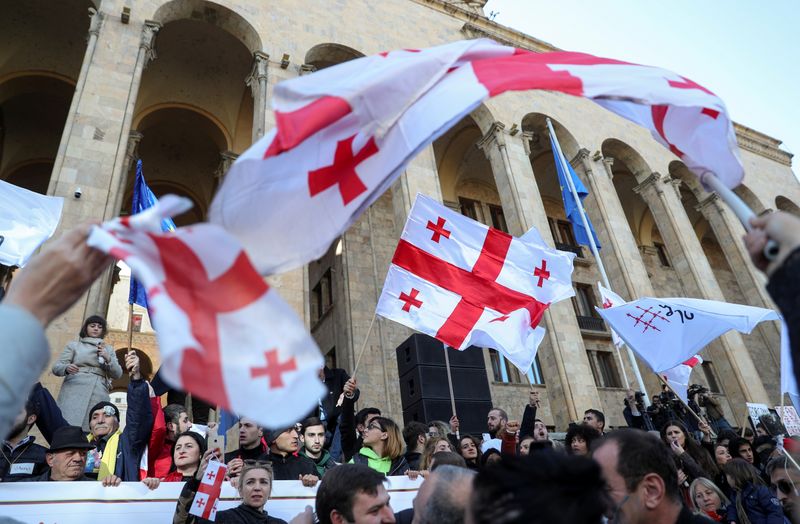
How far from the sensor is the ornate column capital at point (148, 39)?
463 inches

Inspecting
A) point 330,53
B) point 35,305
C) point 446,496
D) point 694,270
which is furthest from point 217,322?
point 694,270

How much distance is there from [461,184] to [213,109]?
968 cm

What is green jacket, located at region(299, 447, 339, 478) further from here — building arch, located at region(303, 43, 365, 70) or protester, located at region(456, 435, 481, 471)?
building arch, located at region(303, 43, 365, 70)

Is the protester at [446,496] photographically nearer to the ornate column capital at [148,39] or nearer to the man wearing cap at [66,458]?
the man wearing cap at [66,458]

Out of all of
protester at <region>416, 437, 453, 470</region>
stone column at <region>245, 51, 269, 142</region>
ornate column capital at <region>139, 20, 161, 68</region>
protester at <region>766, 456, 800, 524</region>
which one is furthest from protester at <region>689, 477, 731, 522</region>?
ornate column capital at <region>139, 20, 161, 68</region>

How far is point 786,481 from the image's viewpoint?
454 centimetres

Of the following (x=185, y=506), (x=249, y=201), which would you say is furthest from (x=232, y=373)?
(x=185, y=506)

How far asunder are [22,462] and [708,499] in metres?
5.79

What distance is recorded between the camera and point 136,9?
39.9 ft

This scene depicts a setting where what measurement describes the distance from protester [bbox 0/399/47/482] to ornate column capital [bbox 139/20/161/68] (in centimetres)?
950

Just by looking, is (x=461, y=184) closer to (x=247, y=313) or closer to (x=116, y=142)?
(x=116, y=142)

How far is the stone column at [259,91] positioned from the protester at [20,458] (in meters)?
8.38

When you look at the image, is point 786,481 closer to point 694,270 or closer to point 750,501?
point 750,501

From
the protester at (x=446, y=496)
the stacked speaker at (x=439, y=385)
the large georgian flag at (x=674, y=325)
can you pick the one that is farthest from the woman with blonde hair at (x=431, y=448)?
the stacked speaker at (x=439, y=385)
